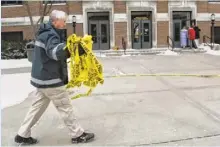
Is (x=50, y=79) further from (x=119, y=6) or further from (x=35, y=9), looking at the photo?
(x=119, y=6)

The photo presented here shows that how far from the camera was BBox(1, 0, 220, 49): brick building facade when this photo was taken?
27109 mm

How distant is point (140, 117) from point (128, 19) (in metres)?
21.5

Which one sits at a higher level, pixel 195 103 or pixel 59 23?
pixel 59 23

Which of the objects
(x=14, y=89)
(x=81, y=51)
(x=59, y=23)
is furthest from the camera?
(x=14, y=89)

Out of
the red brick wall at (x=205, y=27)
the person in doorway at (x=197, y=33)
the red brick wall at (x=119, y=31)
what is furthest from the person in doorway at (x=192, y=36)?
the red brick wall at (x=119, y=31)

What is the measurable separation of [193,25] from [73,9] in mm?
8962

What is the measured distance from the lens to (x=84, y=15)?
27.1 meters

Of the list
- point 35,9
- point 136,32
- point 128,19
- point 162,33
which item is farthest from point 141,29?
point 35,9

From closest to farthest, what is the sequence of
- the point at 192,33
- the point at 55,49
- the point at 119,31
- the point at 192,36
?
the point at 55,49, the point at 192,33, the point at 192,36, the point at 119,31

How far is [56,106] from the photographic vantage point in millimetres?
5332

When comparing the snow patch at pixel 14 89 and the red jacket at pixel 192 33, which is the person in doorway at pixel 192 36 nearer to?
the red jacket at pixel 192 33

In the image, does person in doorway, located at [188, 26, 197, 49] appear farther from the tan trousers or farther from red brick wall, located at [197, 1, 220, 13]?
the tan trousers

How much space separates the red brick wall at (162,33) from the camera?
2822cm

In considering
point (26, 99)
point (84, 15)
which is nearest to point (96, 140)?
point (26, 99)
